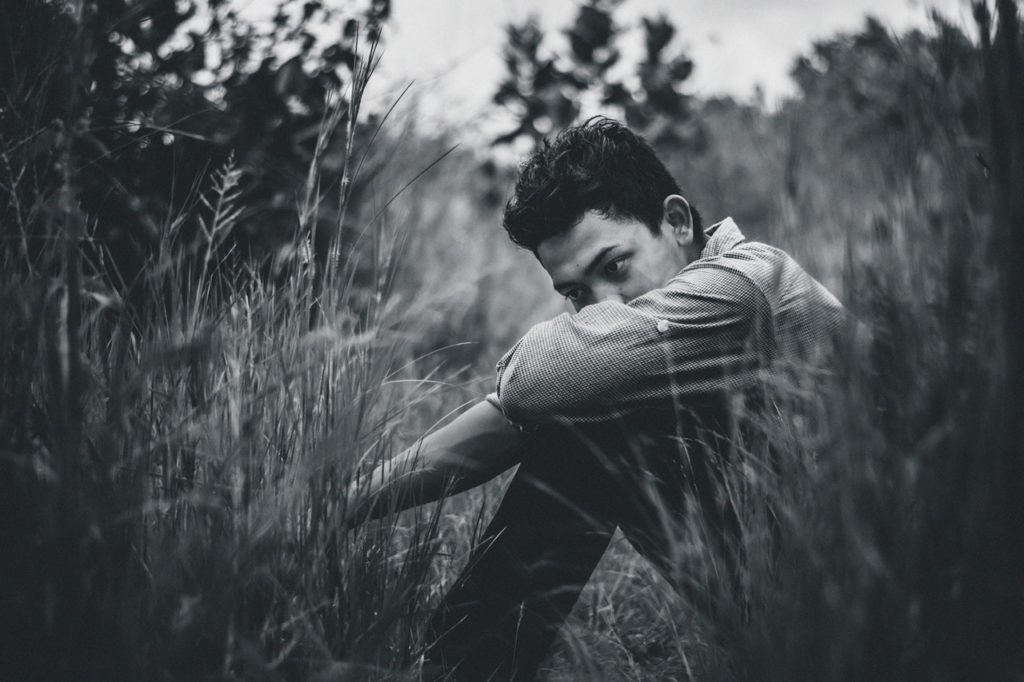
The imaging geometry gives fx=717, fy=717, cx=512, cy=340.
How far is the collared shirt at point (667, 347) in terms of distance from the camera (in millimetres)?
1217

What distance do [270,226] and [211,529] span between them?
1276mm

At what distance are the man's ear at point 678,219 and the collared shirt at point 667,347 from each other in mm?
482

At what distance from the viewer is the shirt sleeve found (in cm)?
122

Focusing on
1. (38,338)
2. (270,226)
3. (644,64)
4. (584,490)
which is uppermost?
(644,64)

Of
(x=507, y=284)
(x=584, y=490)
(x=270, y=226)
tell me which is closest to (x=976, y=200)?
(x=584, y=490)

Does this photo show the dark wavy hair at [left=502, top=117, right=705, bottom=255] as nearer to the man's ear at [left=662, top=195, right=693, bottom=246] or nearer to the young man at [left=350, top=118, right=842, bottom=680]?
the man's ear at [left=662, top=195, right=693, bottom=246]

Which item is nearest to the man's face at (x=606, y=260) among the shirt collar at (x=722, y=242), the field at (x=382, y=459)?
the shirt collar at (x=722, y=242)

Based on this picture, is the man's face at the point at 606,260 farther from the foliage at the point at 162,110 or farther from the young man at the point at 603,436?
the foliage at the point at 162,110

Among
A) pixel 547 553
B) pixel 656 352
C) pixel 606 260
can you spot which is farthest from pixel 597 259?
pixel 547 553

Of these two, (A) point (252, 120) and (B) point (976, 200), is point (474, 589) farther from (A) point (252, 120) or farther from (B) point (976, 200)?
(A) point (252, 120)

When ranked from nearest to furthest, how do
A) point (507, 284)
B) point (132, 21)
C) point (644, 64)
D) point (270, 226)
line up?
point (132, 21)
point (270, 226)
point (507, 284)
point (644, 64)

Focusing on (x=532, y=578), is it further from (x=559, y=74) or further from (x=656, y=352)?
(x=559, y=74)

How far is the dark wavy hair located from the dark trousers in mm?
592

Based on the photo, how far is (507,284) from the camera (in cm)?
491
